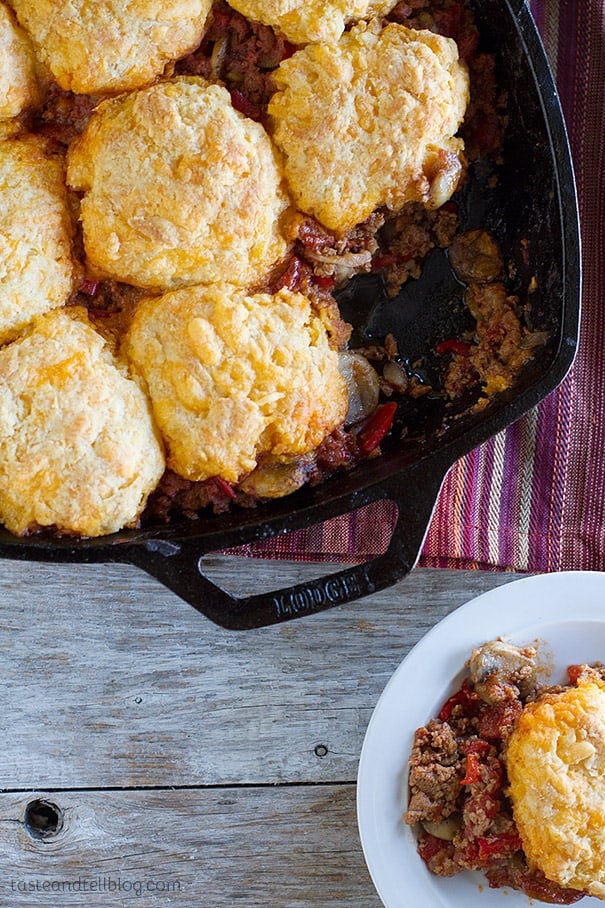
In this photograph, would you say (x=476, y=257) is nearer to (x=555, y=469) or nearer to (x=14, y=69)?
(x=555, y=469)

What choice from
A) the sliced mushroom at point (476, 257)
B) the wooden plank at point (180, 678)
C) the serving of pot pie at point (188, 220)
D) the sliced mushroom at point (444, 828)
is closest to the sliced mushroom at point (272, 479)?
the serving of pot pie at point (188, 220)

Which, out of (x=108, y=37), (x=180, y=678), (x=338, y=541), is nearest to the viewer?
(x=108, y=37)

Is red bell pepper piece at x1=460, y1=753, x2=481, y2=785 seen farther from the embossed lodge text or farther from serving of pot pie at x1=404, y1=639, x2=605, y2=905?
the embossed lodge text

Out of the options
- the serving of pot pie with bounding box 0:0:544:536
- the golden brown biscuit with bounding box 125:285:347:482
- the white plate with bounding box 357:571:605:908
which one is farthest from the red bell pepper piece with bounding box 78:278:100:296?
the white plate with bounding box 357:571:605:908

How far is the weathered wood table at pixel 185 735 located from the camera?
9.22ft

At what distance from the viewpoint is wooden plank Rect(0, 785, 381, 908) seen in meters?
2.84

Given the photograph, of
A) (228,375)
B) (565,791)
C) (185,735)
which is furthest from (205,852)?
(228,375)

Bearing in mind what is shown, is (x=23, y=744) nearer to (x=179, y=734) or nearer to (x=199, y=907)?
(x=179, y=734)

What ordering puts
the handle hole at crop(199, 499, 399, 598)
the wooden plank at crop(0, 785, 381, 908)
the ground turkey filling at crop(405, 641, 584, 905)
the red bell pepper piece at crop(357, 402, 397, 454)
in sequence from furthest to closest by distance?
the wooden plank at crop(0, 785, 381, 908) → the handle hole at crop(199, 499, 399, 598) → the red bell pepper piece at crop(357, 402, 397, 454) → the ground turkey filling at crop(405, 641, 584, 905)

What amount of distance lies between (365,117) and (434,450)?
86 centimetres

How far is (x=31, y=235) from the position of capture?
7.44 feet

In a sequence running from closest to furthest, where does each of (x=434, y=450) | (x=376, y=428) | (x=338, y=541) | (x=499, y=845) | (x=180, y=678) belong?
(x=434, y=450)
(x=499, y=845)
(x=376, y=428)
(x=338, y=541)
(x=180, y=678)

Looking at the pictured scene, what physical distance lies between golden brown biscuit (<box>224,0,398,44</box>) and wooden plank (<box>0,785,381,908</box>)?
2.17 m

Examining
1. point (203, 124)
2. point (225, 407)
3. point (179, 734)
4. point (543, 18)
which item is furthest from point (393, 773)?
point (543, 18)
